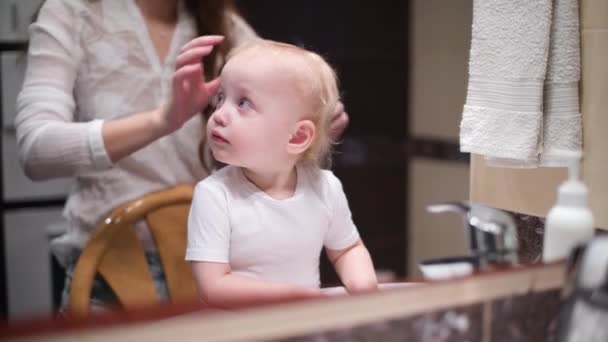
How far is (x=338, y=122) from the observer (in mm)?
609

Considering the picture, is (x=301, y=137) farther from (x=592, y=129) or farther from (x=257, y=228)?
(x=592, y=129)

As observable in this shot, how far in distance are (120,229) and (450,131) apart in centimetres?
33

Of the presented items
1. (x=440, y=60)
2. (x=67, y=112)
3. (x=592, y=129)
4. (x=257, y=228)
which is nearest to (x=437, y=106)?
(x=440, y=60)

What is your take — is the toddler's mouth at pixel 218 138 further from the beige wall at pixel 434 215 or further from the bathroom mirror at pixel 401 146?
the beige wall at pixel 434 215

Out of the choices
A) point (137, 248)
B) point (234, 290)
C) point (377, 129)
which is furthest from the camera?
point (377, 129)

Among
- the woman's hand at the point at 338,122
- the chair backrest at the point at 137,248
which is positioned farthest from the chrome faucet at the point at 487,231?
the chair backrest at the point at 137,248

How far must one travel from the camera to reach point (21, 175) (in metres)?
0.55

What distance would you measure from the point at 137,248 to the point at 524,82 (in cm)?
38

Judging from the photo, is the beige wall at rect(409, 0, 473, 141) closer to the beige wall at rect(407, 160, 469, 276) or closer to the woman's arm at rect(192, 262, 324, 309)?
the beige wall at rect(407, 160, 469, 276)

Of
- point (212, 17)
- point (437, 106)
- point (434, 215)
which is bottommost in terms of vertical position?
point (434, 215)

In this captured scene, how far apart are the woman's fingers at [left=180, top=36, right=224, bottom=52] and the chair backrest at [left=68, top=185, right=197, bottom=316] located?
5.0 inches

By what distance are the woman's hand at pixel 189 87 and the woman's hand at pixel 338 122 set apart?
0.36ft

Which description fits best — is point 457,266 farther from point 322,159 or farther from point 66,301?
point 66,301

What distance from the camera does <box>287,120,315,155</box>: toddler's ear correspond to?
541mm
